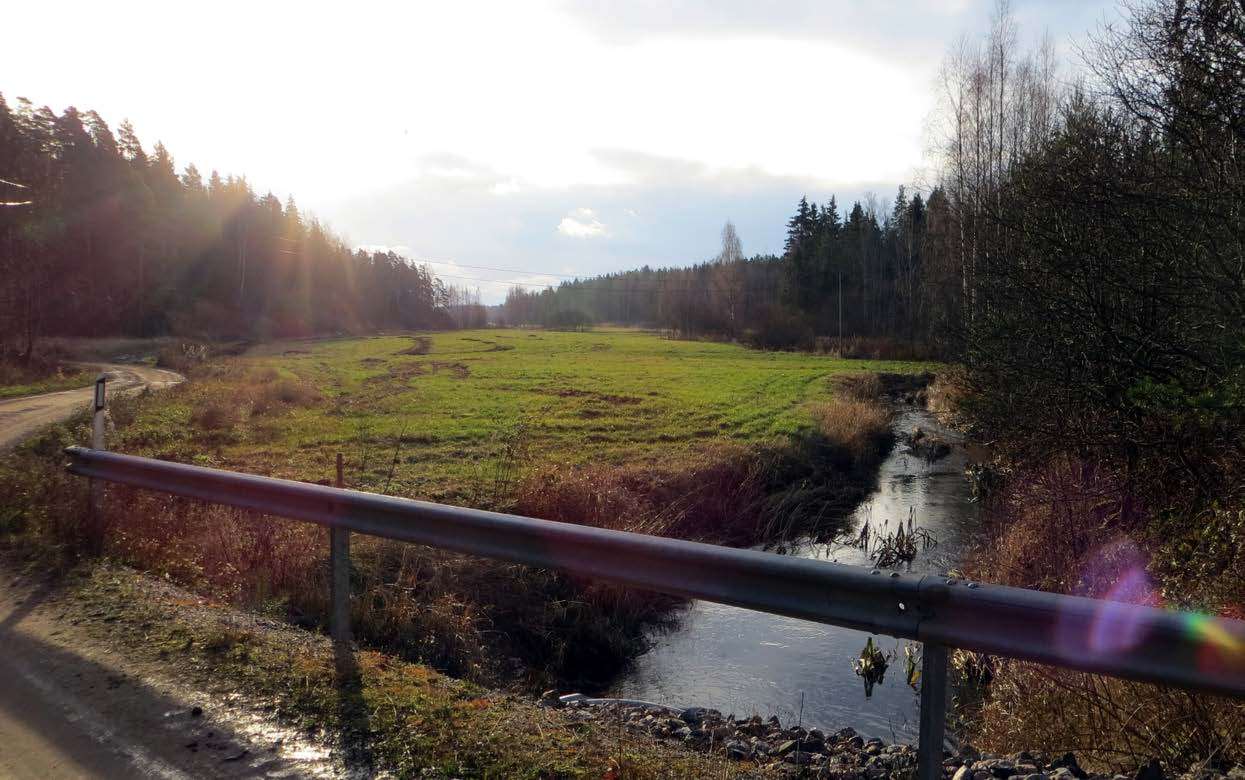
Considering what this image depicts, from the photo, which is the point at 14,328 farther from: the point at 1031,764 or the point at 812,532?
the point at 1031,764

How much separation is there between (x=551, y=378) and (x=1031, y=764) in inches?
1317

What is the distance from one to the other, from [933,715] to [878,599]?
17.0 inches

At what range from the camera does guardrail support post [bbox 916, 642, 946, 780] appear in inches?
114

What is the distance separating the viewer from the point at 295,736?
3740 millimetres

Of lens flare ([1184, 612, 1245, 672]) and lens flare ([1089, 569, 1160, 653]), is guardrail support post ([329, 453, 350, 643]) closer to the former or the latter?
lens flare ([1089, 569, 1160, 653])

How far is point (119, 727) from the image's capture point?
3.84 meters

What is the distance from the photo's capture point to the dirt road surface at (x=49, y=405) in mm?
14941

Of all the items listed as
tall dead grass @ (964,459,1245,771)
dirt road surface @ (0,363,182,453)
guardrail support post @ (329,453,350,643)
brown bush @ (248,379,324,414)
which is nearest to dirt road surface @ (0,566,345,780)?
guardrail support post @ (329,453,350,643)

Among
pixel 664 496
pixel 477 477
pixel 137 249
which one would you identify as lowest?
pixel 664 496

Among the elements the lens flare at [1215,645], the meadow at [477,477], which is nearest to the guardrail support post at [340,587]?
the meadow at [477,477]

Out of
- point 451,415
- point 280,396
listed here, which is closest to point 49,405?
point 280,396

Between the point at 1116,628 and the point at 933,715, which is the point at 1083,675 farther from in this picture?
the point at 1116,628

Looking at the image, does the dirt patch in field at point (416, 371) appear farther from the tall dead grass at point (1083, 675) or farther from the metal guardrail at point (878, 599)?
the metal guardrail at point (878, 599)

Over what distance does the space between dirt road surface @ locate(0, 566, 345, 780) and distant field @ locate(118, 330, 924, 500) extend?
315 inches
